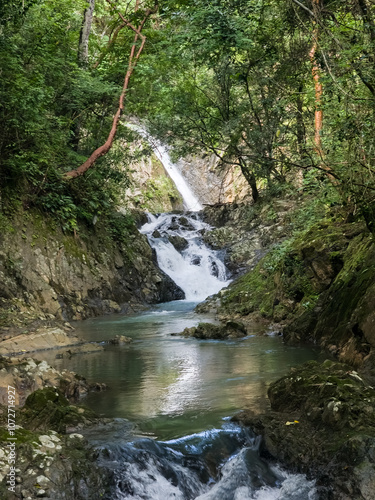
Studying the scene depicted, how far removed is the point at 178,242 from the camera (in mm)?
21484

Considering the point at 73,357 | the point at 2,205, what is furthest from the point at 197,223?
the point at 73,357

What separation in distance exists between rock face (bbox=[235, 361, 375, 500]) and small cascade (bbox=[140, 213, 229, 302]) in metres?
13.5

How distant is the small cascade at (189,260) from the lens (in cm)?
1948

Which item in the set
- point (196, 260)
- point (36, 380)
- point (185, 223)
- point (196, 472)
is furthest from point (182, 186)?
point (196, 472)

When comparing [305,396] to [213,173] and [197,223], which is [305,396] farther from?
[213,173]

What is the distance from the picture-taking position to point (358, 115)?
586cm

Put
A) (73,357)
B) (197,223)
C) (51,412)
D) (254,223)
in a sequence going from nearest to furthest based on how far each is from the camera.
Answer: (51,412) → (73,357) → (254,223) → (197,223)

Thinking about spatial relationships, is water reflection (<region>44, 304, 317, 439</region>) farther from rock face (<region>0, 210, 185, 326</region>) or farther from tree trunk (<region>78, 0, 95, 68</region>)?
tree trunk (<region>78, 0, 95, 68</region>)

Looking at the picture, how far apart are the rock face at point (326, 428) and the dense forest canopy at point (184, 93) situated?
2.51 meters

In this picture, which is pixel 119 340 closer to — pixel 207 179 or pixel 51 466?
pixel 51 466

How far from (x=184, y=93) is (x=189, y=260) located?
294 inches

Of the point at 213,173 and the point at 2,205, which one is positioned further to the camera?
the point at 213,173

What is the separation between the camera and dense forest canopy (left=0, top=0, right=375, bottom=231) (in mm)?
6395

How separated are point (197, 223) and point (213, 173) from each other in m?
9.50
